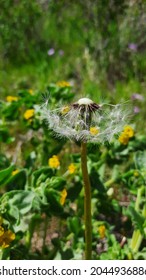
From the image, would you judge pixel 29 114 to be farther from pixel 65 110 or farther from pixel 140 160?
pixel 65 110

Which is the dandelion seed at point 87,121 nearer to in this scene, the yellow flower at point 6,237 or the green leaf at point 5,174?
the green leaf at point 5,174

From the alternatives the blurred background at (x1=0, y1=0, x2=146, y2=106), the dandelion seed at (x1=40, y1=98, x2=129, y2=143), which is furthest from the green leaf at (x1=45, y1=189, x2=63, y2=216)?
the blurred background at (x1=0, y1=0, x2=146, y2=106)

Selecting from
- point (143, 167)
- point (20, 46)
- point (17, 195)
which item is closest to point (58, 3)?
point (20, 46)

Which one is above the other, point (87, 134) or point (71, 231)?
point (87, 134)

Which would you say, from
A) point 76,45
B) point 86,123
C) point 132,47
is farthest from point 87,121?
point 76,45

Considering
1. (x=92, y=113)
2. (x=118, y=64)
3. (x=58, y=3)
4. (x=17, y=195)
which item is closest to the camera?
(x=92, y=113)

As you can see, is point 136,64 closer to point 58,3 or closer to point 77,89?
point 77,89

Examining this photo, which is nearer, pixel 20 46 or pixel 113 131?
pixel 113 131

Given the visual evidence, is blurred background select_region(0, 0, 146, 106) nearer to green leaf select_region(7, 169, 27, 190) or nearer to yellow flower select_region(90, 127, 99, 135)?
green leaf select_region(7, 169, 27, 190)
